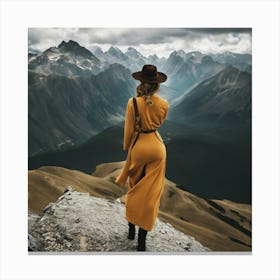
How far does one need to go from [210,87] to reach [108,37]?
9.44 feet

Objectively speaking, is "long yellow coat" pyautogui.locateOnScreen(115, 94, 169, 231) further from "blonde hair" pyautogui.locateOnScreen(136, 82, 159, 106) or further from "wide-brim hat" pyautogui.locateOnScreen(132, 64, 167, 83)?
"wide-brim hat" pyautogui.locateOnScreen(132, 64, 167, 83)

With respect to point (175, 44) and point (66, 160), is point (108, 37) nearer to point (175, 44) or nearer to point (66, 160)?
point (175, 44)

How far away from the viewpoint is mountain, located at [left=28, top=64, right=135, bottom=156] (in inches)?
308

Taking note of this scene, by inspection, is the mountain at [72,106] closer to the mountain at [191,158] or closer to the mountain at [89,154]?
the mountain at [89,154]

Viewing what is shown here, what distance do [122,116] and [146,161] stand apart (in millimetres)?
2927

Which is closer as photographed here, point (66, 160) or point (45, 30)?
point (45, 30)

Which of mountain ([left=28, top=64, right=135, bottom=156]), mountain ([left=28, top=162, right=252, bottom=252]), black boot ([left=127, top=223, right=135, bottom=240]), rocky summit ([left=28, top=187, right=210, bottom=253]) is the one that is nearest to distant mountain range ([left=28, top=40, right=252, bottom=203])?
mountain ([left=28, top=64, right=135, bottom=156])

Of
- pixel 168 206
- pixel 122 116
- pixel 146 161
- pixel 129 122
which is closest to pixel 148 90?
pixel 129 122

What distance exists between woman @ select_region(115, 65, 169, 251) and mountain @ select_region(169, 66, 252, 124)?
101 inches

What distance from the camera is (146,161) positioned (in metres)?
5.48

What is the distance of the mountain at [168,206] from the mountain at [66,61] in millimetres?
2111

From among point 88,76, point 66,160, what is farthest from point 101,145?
point 88,76

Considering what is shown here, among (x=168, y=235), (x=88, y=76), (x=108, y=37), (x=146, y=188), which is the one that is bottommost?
(x=168, y=235)

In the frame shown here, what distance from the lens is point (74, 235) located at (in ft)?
20.7
